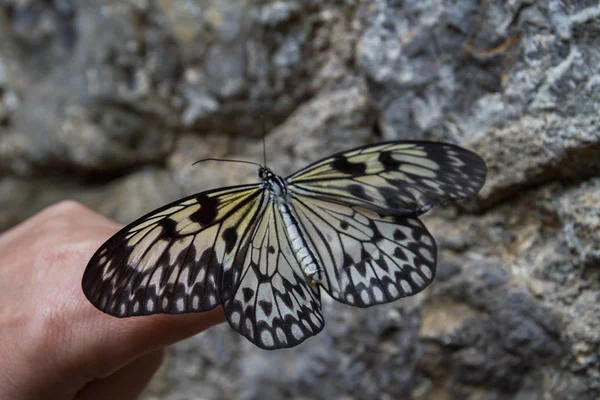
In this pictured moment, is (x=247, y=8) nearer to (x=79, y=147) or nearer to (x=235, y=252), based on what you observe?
(x=79, y=147)

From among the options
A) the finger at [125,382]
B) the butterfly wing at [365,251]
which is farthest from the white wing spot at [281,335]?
the finger at [125,382]

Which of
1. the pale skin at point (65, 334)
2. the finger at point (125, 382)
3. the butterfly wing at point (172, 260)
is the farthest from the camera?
the finger at point (125, 382)

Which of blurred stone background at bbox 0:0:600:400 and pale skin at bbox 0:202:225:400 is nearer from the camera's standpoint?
pale skin at bbox 0:202:225:400

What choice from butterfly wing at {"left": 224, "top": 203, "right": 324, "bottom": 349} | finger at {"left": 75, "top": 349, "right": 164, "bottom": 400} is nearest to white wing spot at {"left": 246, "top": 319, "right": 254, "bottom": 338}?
butterfly wing at {"left": 224, "top": 203, "right": 324, "bottom": 349}

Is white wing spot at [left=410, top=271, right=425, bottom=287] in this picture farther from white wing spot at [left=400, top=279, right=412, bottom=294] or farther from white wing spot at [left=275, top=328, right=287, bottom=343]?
white wing spot at [left=275, top=328, right=287, bottom=343]

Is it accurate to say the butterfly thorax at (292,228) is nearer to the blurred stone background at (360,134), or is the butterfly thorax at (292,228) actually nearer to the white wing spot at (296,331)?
the white wing spot at (296,331)

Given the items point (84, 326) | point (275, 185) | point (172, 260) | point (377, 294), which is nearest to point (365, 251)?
point (377, 294)
